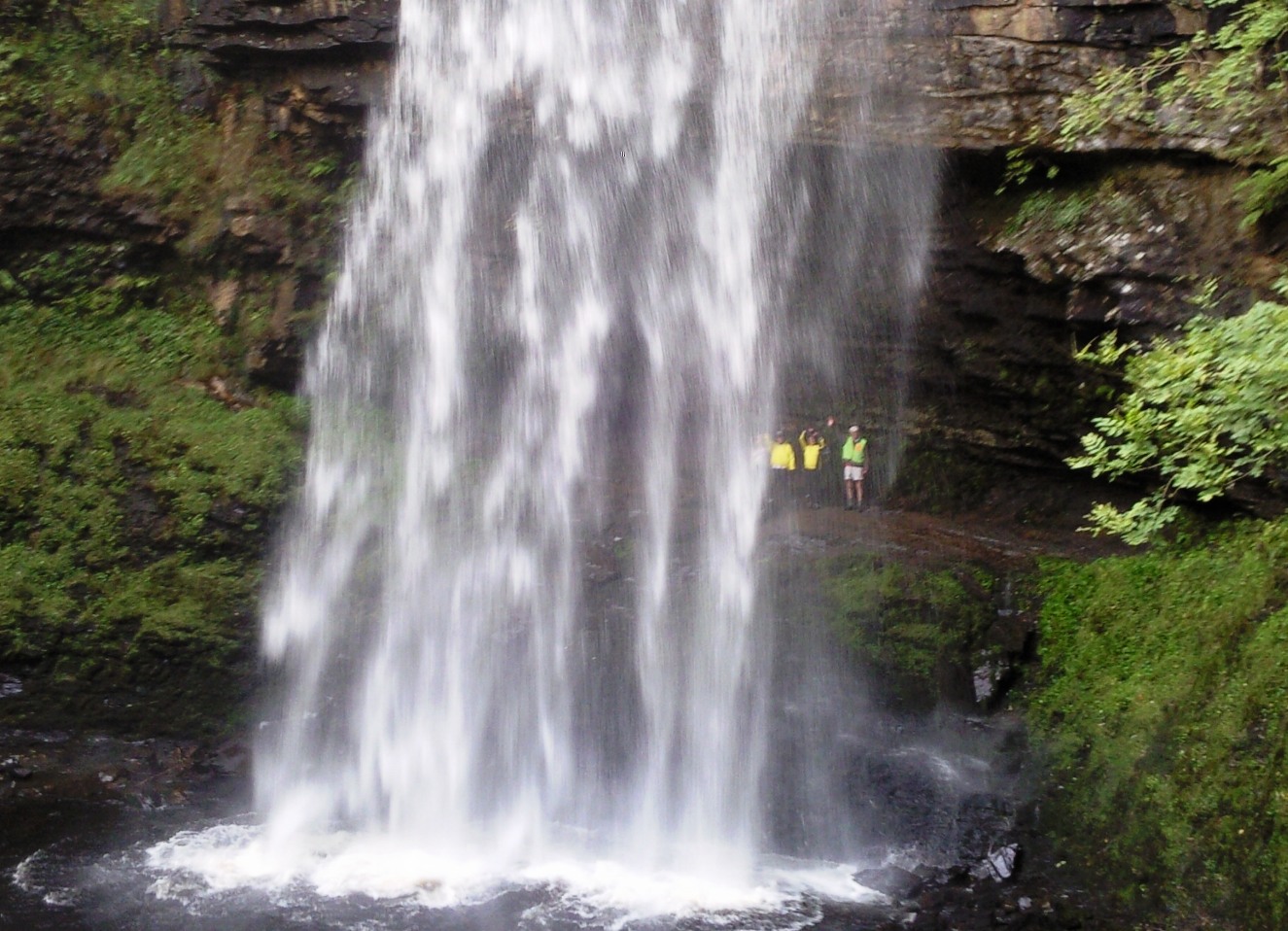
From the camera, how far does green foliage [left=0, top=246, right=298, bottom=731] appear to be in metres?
12.9

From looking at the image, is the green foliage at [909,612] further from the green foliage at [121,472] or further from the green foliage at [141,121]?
the green foliage at [141,121]

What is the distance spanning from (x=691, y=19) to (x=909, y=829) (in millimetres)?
10164

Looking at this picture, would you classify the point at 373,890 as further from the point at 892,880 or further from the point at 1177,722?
the point at 1177,722

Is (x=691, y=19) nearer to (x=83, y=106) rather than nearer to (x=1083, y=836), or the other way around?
(x=83, y=106)

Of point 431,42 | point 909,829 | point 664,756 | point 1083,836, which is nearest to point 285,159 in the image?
point 431,42

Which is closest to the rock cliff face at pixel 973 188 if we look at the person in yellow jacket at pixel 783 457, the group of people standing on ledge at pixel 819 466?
the group of people standing on ledge at pixel 819 466

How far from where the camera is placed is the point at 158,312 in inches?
621

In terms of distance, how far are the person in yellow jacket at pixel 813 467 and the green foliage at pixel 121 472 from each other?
6.78m

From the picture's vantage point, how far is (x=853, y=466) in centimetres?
1473

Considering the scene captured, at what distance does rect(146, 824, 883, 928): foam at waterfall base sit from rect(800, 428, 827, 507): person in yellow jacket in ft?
19.1

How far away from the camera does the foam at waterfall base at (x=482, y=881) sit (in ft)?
30.3

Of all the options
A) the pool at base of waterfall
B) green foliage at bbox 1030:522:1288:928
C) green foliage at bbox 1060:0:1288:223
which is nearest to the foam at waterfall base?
the pool at base of waterfall

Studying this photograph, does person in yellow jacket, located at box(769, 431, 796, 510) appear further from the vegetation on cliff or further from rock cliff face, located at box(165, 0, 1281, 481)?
the vegetation on cliff

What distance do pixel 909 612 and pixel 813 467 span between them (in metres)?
3.03
